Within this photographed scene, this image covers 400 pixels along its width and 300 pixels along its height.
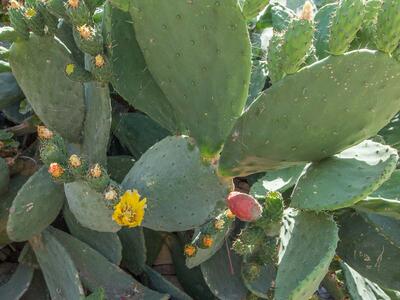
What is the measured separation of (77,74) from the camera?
167cm

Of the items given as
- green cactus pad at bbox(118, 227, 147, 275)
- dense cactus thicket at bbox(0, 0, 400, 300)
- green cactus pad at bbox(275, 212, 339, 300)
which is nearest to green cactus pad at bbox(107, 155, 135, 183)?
dense cactus thicket at bbox(0, 0, 400, 300)

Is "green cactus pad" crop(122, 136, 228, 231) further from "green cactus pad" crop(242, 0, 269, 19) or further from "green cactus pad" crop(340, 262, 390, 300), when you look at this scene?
"green cactus pad" crop(340, 262, 390, 300)

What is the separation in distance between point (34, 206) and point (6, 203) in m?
0.24

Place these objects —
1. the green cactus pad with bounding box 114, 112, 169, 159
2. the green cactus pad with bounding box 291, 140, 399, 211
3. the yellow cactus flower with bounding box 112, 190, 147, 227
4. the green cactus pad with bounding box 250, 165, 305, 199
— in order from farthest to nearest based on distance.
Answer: the green cactus pad with bounding box 114, 112, 169, 159 < the green cactus pad with bounding box 250, 165, 305, 199 < the yellow cactus flower with bounding box 112, 190, 147, 227 < the green cactus pad with bounding box 291, 140, 399, 211

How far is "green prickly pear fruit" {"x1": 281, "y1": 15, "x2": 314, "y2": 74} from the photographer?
1.37m

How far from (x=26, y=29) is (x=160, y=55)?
387mm

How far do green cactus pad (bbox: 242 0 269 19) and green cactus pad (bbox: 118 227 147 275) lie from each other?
819 millimetres

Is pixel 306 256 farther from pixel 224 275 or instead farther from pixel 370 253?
pixel 224 275

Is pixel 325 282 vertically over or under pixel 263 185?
under

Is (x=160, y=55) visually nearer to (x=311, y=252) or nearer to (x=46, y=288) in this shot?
(x=311, y=252)

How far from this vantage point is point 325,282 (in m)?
2.20

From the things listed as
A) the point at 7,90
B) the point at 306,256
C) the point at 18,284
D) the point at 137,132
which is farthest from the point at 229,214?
the point at 7,90

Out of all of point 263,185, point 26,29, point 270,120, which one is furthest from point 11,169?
point 270,120

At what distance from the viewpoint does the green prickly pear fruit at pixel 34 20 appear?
167cm
